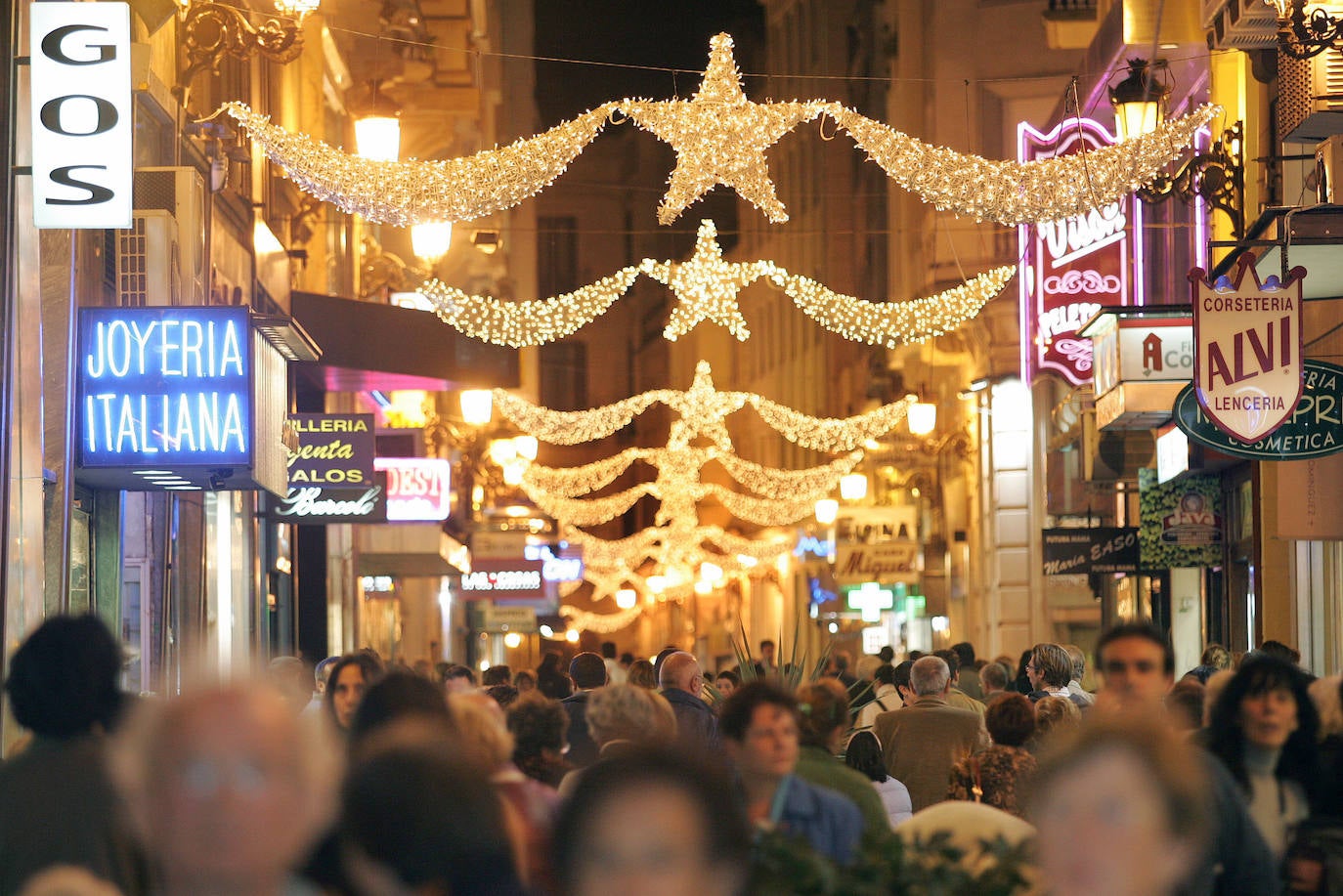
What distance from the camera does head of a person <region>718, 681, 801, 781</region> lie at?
615cm

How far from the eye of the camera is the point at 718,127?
15.2 m

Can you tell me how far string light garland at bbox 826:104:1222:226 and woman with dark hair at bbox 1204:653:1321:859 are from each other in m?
8.96

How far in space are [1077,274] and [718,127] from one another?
39.6 feet

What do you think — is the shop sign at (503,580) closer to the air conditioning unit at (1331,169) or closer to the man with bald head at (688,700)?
the air conditioning unit at (1331,169)

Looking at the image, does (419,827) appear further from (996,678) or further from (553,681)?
(553,681)

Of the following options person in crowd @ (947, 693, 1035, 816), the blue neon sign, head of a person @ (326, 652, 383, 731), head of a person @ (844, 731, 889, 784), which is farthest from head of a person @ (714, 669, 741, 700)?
head of a person @ (326, 652, 383, 731)

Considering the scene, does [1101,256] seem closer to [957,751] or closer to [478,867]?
[957,751]

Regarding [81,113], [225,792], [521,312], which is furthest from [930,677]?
[225,792]

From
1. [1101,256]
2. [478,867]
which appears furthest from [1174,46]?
[478,867]

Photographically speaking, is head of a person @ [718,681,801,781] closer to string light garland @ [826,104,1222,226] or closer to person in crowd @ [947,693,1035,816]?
person in crowd @ [947,693,1035,816]

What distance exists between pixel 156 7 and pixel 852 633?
46.4 m

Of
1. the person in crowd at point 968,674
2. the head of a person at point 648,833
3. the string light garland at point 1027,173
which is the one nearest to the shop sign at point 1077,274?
the person in crowd at point 968,674

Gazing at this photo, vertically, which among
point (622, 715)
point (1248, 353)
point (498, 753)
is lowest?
point (622, 715)

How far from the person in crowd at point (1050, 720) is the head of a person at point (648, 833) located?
247 inches
